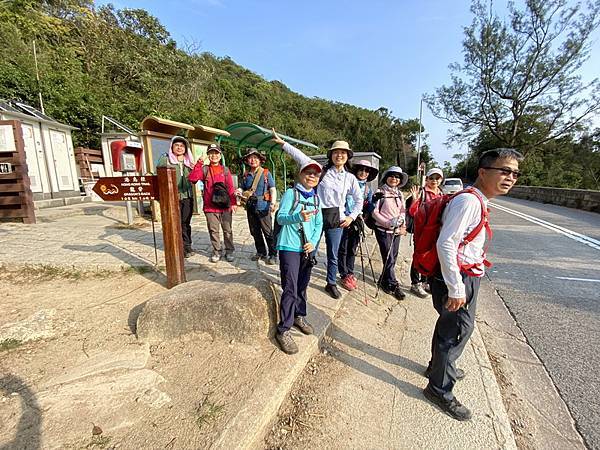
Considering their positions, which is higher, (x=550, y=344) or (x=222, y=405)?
→ (x=222, y=405)

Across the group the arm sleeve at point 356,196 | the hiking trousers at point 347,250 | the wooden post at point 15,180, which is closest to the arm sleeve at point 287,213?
the arm sleeve at point 356,196

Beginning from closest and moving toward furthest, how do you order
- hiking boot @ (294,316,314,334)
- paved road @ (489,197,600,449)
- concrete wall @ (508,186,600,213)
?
paved road @ (489,197,600,449), hiking boot @ (294,316,314,334), concrete wall @ (508,186,600,213)

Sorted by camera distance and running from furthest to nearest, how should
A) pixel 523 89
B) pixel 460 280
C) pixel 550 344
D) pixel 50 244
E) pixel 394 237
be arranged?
1. pixel 523 89
2. pixel 50 244
3. pixel 394 237
4. pixel 550 344
5. pixel 460 280

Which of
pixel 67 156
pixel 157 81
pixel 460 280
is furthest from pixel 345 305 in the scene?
pixel 157 81

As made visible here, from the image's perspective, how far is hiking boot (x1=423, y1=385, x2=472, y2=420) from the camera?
6.59 ft

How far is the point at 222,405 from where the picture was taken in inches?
74.0

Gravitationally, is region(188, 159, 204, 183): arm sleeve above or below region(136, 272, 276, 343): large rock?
above

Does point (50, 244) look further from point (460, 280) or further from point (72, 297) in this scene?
point (460, 280)

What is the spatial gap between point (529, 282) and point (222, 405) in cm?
Answer: 482

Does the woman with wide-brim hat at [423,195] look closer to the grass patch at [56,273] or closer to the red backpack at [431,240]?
the red backpack at [431,240]

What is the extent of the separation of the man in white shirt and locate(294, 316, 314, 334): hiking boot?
3.56 ft

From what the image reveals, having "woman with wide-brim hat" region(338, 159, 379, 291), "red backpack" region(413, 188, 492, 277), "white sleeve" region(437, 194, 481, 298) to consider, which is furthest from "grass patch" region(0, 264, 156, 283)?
"white sleeve" region(437, 194, 481, 298)

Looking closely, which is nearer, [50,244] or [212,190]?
[212,190]

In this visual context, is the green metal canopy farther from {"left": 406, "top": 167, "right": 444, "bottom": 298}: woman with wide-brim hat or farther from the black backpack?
{"left": 406, "top": 167, "right": 444, "bottom": 298}: woman with wide-brim hat
